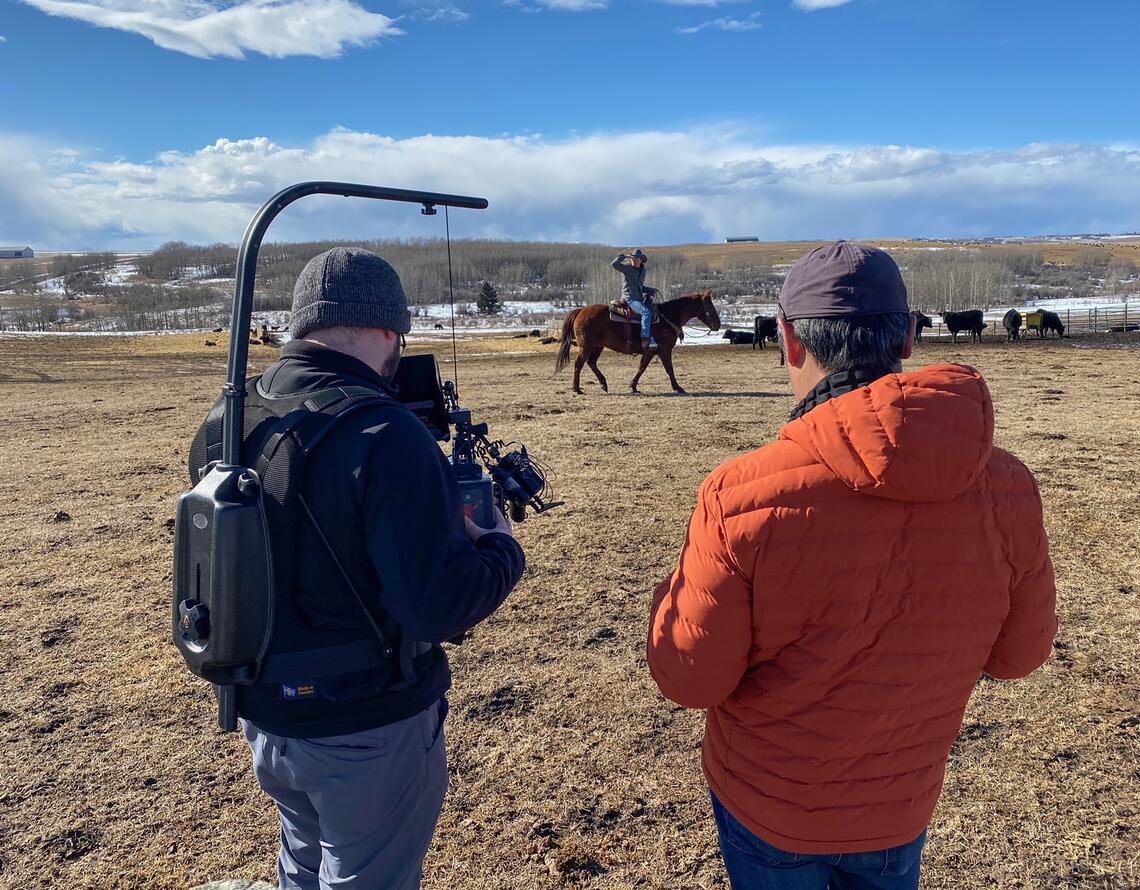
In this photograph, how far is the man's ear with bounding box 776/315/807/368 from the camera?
1.54 meters

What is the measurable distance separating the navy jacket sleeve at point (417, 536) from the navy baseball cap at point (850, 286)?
0.78 metres

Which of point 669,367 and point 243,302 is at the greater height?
point 243,302

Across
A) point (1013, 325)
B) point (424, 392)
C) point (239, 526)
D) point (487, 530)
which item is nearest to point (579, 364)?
point (424, 392)

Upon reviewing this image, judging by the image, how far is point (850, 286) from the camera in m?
1.44

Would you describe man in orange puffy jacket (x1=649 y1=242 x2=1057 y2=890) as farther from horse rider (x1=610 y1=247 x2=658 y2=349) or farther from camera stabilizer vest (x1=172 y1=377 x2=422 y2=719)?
horse rider (x1=610 y1=247 x2=658 y2=349)

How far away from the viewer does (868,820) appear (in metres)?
1.49

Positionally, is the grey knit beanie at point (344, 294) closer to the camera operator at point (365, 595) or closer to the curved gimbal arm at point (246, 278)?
the camera operator at point (365, 595)

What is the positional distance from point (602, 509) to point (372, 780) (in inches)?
188

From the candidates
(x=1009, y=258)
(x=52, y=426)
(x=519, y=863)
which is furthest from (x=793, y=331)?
(x=1009, y=258)

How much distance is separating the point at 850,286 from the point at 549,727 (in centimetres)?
261

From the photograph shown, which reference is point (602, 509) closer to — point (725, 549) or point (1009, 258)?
Result: point (725, 549)

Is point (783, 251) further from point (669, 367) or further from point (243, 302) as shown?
point (243, 302)

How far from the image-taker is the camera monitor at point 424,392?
214cm

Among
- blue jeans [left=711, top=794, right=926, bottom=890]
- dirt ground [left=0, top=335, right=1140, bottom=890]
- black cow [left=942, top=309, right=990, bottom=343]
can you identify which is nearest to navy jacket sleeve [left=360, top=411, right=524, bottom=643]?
blue jeans [left=711, top=794, right=926, bottom=890]
